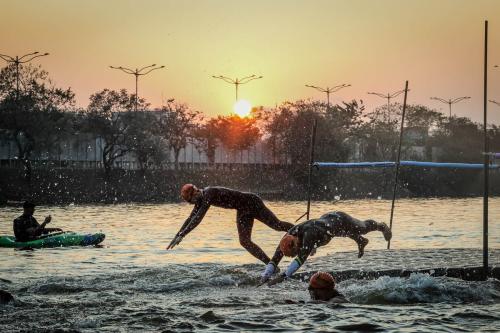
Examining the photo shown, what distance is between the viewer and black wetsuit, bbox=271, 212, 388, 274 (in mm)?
14545

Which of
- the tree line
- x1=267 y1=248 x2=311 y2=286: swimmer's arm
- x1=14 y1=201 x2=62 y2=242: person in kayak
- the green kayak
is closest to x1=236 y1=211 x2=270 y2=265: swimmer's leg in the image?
x1=267 y1=248 x2=311 y2=286: swimmer's arm

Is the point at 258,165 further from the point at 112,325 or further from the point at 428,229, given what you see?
the point at 112,325

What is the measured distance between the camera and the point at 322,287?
505 inches

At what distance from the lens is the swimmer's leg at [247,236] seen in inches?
647

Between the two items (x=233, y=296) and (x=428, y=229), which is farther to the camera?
(x=428, y=229)

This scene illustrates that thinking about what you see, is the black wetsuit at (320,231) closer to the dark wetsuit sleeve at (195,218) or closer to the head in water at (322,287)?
the head in water at (322,287)

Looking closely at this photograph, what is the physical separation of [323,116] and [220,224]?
54.3 meters

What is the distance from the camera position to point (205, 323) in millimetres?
11711

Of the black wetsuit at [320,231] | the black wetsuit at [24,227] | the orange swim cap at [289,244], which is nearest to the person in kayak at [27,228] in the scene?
the black wetsuit at [24,227]

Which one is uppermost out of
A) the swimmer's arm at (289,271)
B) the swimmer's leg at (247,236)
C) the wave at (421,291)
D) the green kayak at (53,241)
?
the swimmer's leg at (247,236)

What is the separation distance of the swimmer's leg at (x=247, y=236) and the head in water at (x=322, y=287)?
339 cm

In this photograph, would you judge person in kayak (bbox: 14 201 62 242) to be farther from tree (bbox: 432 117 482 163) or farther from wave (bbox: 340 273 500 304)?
tree (bbox: 432 117 482 163)

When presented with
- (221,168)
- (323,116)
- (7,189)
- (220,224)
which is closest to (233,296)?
(220,224)

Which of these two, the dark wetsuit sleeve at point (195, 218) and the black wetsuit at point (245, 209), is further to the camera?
the black wetsuit at point (245, 209)
